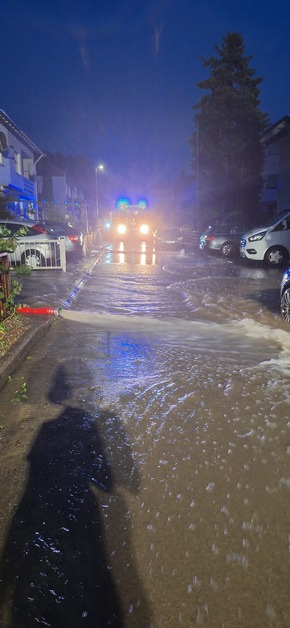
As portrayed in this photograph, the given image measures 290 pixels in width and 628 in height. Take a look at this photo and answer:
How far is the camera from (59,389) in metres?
4.51

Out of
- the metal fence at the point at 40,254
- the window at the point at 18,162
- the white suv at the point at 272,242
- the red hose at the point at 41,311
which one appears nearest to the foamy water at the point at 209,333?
the red hose at the point at 41,311

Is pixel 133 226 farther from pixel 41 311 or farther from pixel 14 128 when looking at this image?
pixel 41 311

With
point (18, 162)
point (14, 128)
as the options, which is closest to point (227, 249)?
point (14, 128)

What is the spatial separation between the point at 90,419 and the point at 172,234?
33796 millimetres

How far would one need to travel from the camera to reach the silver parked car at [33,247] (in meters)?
13.5

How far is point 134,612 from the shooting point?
6.48 ft

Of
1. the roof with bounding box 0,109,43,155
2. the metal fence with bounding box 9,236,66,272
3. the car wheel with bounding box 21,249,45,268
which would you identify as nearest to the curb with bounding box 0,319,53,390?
the metal fence with bounding box 9,236,66,272

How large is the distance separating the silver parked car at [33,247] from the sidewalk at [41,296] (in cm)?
45

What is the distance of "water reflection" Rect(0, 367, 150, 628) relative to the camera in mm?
1980

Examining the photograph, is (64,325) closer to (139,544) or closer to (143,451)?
(143,451)

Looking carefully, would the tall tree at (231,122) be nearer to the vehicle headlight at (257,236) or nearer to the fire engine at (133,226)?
the fire engine at (133,226)

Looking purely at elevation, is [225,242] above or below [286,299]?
above

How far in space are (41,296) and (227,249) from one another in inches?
521

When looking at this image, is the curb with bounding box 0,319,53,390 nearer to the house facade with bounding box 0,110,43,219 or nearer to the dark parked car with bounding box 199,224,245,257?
Result: the dark parked car with bounding box 199,224,245,257
